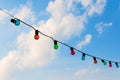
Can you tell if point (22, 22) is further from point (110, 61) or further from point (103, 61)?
point (110, 61)

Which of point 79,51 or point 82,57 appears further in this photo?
point 82,57

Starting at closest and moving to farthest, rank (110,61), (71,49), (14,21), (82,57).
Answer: (14,21)
(71,49)
(82,57)
(110,61)

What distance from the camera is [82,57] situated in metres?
19.1

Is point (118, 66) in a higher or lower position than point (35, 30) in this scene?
higher

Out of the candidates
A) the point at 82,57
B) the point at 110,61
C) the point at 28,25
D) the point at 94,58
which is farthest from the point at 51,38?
the point at 110,61

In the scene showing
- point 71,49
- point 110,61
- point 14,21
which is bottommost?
point 14,21

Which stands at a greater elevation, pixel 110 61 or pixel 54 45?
pixel 110 61

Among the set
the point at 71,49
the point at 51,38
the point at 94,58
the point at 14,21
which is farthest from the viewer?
the point at 94,58

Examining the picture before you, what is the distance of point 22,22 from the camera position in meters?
12.5

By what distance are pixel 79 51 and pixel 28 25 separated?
227 inches

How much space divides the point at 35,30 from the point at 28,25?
1201 millimetres

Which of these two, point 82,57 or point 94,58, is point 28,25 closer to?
point 82,57

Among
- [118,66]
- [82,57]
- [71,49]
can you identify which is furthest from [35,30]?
[118,66]

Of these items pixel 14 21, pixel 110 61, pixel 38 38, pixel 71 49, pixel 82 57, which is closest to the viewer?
pixel 14 21
